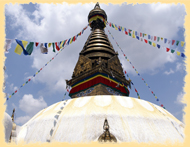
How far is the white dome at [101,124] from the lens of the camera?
4.52 meters

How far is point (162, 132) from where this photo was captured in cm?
479

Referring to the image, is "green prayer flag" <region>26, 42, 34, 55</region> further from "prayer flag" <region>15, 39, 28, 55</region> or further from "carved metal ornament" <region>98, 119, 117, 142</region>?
"carved metal ornament" <region>98, 119, 117, 142</region>

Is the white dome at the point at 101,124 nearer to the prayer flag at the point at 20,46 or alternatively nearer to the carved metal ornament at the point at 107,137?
the carved metal ornament at the point at 107,137

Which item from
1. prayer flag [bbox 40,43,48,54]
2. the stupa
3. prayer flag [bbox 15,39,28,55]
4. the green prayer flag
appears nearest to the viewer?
the stupa

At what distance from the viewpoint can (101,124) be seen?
4.66 m

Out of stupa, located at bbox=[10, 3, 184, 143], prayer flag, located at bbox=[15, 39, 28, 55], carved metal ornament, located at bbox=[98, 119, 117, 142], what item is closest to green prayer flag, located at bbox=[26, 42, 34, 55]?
prayer flag, located at bbox=[15, 39, 28, 55]

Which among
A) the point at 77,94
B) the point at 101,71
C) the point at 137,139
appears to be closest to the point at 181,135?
the point at 137,139

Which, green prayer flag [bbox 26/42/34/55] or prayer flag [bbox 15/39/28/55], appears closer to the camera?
prayer flag [bbox 15/39/28/55]

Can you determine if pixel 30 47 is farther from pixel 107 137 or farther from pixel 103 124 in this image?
pixel 107 137

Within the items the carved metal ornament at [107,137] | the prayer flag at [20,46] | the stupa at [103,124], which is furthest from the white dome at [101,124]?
the prayer flag at [20,46]

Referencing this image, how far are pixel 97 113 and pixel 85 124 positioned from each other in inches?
22.6

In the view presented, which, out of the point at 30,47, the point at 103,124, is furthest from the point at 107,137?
the point at 30,47

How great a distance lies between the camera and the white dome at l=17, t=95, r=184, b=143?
4520mm

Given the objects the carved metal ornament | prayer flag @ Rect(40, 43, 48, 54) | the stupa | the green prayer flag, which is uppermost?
prayer flag @ Rect(40, 43, 48, 54)
